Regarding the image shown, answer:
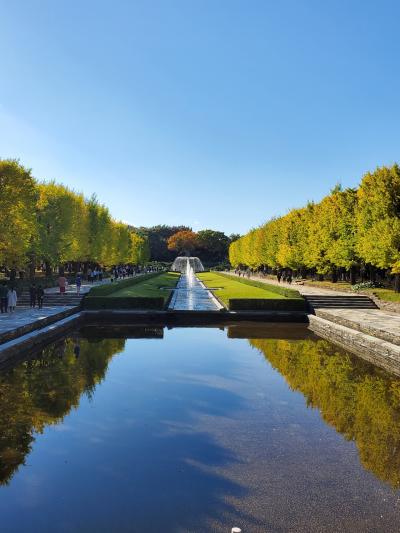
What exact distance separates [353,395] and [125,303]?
59.8ft

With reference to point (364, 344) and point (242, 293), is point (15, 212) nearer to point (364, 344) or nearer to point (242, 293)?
point (242, 293)

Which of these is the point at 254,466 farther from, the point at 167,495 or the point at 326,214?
the point at 326,214

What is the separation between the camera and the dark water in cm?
596

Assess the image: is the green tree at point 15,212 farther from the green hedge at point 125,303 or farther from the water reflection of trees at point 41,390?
the water reflection of trees at point 41,390

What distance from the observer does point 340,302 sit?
3052cm

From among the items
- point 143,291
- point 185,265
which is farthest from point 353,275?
point 185,265

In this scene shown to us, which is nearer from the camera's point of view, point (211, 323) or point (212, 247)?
point (211, 323)

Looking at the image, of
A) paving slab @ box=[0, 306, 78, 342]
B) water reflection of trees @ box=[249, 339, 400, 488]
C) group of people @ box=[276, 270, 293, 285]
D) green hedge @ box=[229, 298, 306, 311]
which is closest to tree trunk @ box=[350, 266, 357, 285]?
group of people @ box=[276, 270, 293, 285]

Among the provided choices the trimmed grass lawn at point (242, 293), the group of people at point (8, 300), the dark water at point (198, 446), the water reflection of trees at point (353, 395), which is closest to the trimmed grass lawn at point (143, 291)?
the trimmed grass lawn at point (242, 293)

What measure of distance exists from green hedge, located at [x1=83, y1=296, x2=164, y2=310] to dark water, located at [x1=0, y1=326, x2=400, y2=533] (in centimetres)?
1201

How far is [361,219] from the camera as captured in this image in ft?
122

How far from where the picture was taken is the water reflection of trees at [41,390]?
27.3 feet

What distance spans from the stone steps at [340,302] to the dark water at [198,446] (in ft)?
49.2

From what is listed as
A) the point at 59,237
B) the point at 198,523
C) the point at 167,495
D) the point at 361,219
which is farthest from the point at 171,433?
the point at 59,237
